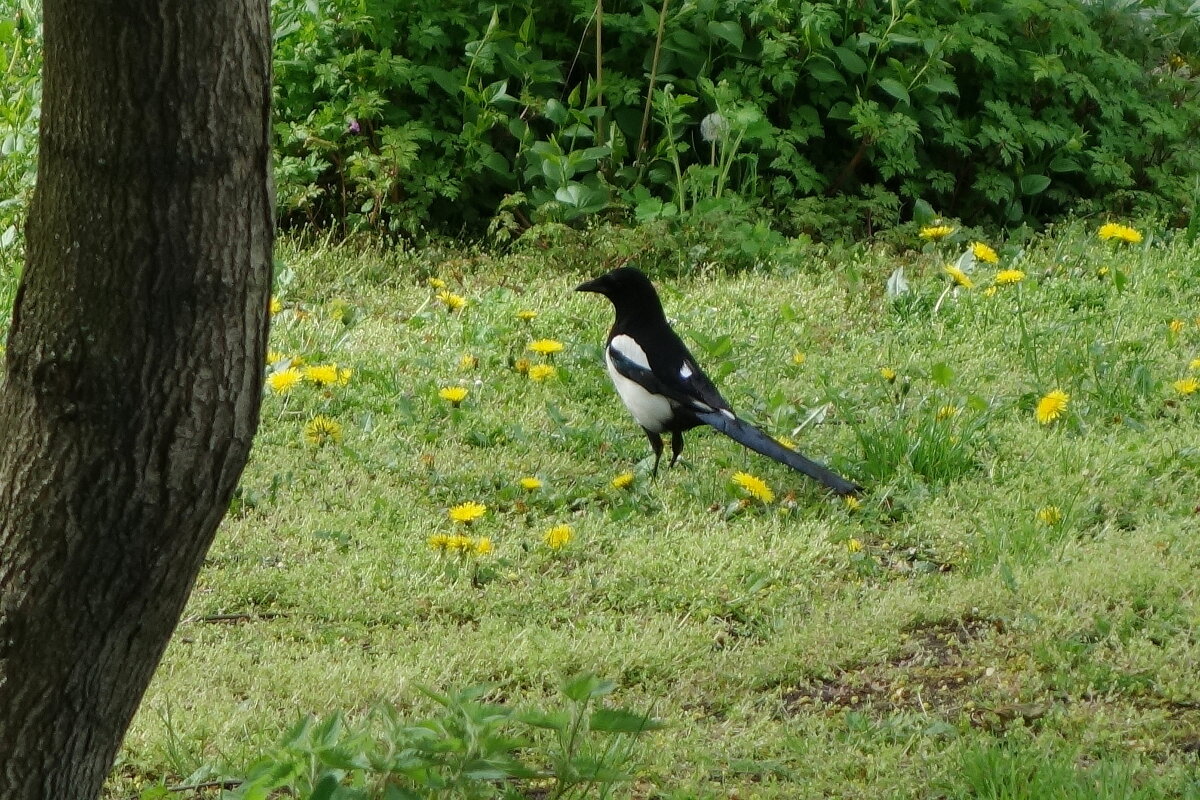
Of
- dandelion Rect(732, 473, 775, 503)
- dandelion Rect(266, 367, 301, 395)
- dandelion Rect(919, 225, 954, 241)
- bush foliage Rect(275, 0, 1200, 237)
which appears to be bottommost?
dandelion Rect(732, 473, 775, 503)

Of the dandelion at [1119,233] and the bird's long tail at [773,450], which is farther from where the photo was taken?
the dandelion at [1119,233]

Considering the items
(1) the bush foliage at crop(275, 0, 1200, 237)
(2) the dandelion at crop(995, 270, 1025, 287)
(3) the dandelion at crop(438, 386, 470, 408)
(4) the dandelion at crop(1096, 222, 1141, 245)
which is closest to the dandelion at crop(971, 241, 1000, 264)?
(2) the dandelion at crop(995, 270, 1025, 287)

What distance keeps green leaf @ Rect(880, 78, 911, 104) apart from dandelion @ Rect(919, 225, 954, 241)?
63 cm

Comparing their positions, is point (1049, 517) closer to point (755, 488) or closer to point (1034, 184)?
point (755, 488)

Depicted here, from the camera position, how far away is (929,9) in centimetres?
680

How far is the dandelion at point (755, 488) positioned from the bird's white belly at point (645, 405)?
0.34 metres

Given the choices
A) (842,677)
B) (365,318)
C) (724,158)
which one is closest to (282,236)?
(365,318)

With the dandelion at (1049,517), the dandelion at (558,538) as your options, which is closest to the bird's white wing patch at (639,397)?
the dandelion at (558,538)

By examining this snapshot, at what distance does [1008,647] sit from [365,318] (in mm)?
3096

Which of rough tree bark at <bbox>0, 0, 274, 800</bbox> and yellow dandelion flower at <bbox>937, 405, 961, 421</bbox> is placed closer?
rough tree bark at <bbox>0, 0, 274, 800</bbox>

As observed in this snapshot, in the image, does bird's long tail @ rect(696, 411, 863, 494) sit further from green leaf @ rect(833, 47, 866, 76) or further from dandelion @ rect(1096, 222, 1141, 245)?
green leaf @ rect(833, 47, 866, 76)

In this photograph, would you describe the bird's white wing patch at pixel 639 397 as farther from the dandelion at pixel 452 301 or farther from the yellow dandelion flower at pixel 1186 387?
the yellow dandelion flower at pixel 1186 387

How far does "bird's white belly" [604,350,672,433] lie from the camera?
4.57 meters

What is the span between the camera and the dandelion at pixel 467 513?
413cm
